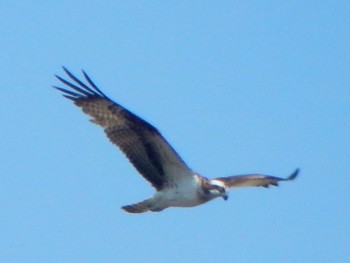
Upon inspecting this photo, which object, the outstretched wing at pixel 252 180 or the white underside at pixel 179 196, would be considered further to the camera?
the outstretched wing at pixel 252 180

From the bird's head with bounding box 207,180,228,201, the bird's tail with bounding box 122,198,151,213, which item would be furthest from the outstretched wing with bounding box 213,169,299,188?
the bird's tail with bounding box 122,198,151,213

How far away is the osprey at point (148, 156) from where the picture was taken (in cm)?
1723

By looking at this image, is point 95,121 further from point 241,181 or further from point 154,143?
point 241,181

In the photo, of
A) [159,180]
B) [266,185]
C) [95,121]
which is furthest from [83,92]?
[266,185]

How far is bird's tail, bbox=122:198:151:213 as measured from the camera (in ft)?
57.3

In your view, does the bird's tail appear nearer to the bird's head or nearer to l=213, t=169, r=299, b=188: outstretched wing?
the bird's head

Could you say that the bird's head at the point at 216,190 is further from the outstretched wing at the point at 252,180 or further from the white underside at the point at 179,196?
the outstretched wing at the point at 252,180

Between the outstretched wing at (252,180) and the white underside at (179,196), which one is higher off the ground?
the outstretched wing at (252,180)

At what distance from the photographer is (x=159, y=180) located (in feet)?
57.6

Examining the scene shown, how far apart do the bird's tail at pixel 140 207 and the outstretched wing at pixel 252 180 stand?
42.6 inches

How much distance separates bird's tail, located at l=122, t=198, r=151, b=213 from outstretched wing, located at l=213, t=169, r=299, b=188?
1.08 metres

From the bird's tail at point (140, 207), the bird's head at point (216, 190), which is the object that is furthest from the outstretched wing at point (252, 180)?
the bird's tail at point (140, 207)

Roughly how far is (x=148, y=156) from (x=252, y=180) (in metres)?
1.94

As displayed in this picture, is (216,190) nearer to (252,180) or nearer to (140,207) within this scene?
(140,207)
